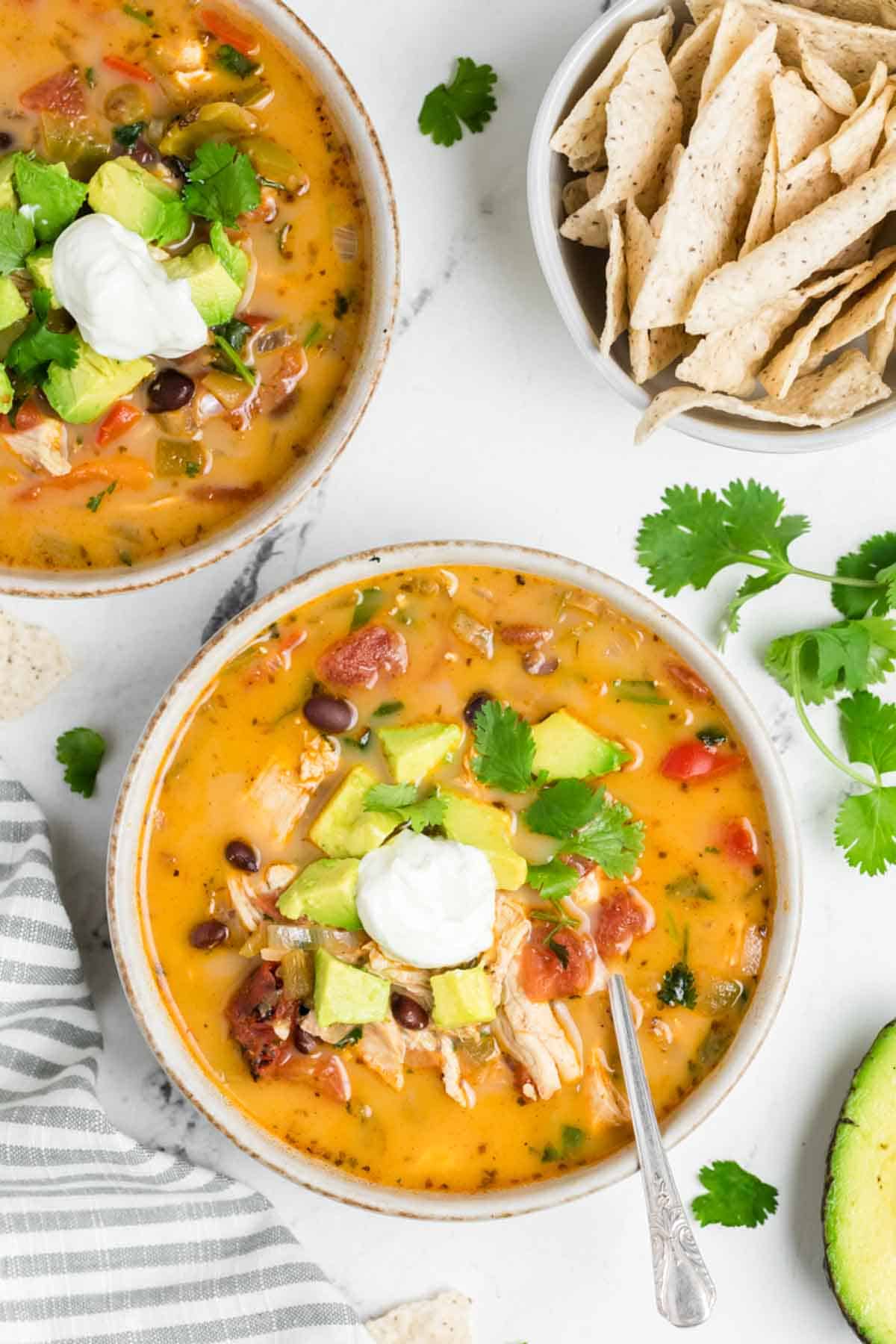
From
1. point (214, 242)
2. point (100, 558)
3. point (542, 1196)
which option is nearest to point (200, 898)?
point (100, 558)

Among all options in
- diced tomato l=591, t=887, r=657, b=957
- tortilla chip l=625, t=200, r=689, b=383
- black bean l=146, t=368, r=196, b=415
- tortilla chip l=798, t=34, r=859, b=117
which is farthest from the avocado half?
black bean l=146, t=368, r=196, b=415

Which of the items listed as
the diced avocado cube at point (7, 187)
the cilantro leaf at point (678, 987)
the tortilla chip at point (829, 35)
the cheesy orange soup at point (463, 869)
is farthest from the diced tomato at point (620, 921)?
the diced avocado cube at point (7, 187)

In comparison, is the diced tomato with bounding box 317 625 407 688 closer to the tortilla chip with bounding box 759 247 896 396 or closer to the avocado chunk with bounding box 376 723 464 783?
the avocado chunk with bounding box 376 723 464 783

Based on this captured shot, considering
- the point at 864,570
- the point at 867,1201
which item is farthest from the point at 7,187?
the point at 867,1201

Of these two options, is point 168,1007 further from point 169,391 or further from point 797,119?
point 797,119

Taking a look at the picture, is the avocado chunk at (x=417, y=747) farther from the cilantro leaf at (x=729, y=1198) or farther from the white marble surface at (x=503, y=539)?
the cilantro leaf at (x=729, y=1198)

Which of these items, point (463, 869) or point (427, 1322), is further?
point (427, 1322)

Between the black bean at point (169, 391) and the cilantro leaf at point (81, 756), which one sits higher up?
the black bean at point (169, 391)
